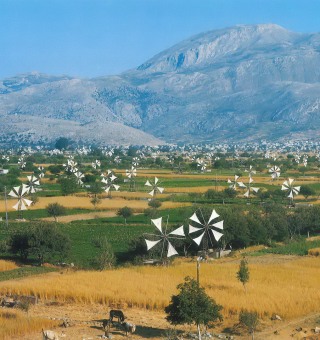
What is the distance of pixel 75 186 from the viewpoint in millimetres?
92875

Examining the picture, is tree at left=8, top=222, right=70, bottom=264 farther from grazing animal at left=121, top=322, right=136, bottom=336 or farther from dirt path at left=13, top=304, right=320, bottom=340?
grazing animal at left=121, top=322, right=136, bottom=336

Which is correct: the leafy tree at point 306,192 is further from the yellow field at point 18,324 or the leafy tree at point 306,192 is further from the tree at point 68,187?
the yellow field at point 18,324

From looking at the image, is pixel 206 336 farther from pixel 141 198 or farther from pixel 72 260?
pixel 141 198

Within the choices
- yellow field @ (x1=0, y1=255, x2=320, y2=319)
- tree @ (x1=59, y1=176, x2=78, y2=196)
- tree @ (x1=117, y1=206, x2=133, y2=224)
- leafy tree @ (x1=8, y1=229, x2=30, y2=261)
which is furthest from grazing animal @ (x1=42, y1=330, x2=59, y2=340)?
tree @ (x1=59, y1=176, x2=78, y2=196)

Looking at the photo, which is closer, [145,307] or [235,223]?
[145,307]

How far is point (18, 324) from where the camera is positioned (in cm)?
2759

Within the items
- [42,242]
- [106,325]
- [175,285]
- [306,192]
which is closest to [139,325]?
[106,325]

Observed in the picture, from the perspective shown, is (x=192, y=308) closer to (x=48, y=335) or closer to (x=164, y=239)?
(x=48, y=335)

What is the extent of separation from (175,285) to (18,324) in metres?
10.7

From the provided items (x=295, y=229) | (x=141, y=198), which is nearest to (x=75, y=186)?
(x=141, y=198)

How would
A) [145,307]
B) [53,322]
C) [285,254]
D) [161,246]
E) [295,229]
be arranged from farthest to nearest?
[295,229]
[285,254]
[161,246]
[145,307]
[53,322]

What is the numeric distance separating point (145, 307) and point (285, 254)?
69.1 feet

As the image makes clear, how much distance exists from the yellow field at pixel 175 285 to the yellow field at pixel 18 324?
4.64 m

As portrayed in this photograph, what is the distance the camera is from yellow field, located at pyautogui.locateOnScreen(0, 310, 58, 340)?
26.8 metres
